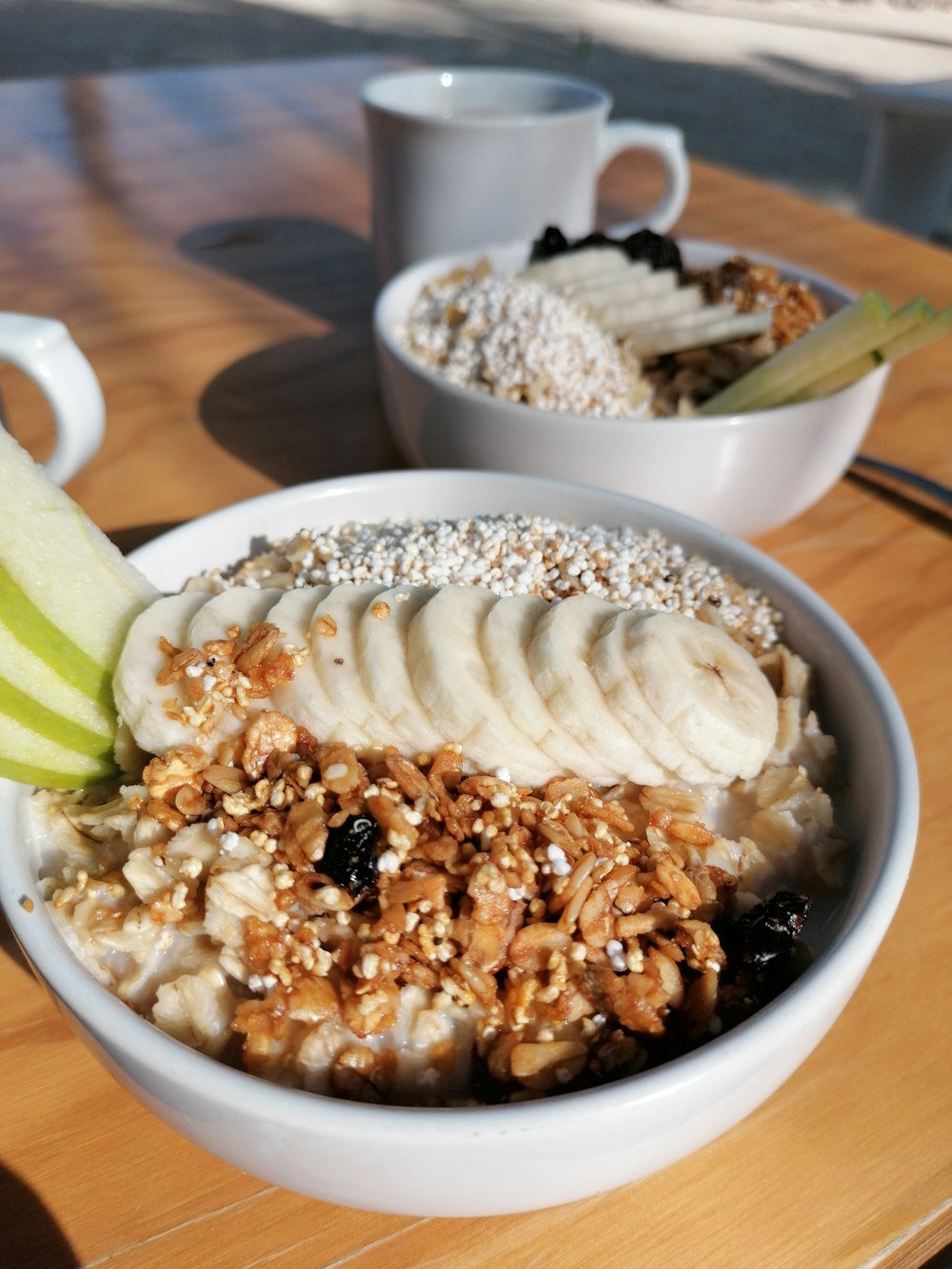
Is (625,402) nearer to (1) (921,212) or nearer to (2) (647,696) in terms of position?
(2) (647,696)


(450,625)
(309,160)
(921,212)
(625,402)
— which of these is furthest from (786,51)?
(450,625)

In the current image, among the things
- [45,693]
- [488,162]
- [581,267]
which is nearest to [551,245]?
[581,267]

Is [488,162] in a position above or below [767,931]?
above

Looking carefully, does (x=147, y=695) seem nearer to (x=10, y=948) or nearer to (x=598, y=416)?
(x=10, y=948)

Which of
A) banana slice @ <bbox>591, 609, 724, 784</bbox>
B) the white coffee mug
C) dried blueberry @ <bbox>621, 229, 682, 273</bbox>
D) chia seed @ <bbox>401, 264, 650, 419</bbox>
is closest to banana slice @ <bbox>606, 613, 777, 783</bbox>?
banana slice @ <bbox>591, 609, 724, 784</bbox>

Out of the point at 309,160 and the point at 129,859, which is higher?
the point at 309,160

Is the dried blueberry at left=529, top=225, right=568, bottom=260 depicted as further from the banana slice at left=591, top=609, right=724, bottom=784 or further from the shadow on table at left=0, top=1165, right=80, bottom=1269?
the shadow on table at left=0, top=1165, right=80, bottom=1269

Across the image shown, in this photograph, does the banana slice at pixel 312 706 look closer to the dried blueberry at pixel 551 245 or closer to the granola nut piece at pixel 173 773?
the granola nut piece at pixel 173 773
